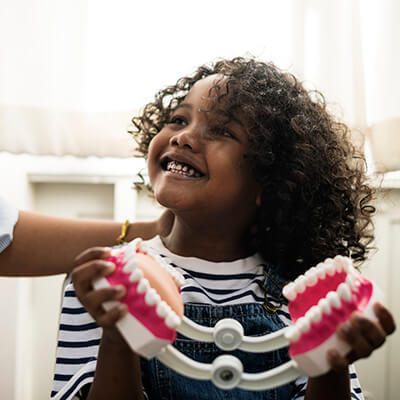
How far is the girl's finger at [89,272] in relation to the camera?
1.62 feet

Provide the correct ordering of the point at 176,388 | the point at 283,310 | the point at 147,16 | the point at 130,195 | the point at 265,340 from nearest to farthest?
the point at 265,340 → the point at 176,388 → the point at 283,310 → the point at 147,16 → the point at 130,195

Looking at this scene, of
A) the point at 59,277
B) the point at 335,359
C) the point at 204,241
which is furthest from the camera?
the point at 59,277

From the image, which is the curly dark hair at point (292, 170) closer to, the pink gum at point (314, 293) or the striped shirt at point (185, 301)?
the striped shirt at point (185, 301)

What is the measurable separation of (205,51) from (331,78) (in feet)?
0.94

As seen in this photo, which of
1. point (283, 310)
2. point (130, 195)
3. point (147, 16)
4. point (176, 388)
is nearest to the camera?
point (176, 388)

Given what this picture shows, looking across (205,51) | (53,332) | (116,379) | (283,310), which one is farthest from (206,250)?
(53,332)

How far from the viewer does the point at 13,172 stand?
3.80 feet

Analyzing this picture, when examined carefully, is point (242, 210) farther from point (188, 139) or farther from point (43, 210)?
point (43, 210)

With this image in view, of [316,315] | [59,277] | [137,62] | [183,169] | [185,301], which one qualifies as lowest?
[59,277]

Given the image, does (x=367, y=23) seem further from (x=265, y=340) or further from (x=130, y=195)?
(x=265, y=340)

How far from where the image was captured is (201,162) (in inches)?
30.2

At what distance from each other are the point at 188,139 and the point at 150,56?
0.39 m

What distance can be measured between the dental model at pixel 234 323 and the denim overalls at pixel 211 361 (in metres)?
0.18

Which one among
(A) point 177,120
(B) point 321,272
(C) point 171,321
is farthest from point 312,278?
(A) point 177,120
